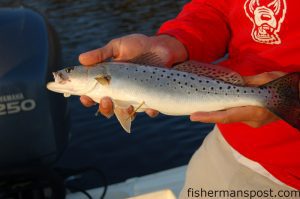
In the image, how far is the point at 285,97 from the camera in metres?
2.60

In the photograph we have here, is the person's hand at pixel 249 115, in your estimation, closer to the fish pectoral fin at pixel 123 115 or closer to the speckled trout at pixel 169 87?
the speckled trout at pixel 169 87

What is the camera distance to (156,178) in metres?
4.78

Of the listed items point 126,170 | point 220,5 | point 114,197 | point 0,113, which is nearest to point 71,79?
point 220,5

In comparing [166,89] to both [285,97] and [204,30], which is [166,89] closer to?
[204,30]

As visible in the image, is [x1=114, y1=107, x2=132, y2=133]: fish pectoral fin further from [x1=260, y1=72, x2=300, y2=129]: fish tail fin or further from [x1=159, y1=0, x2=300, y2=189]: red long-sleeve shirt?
[x1=260, y1=72, x2=300, y2=129]: fish tail fin

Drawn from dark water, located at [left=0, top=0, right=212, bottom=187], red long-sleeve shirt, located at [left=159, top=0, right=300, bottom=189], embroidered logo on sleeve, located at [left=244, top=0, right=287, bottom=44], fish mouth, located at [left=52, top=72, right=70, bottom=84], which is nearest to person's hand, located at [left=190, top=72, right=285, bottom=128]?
red long-sleeve shirt, located at [left=159, top=0, right=300, bottom=189]

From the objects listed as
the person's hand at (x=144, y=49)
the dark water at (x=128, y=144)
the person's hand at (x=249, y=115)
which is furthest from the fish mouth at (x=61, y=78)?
the dark water at (x=128, y=144)

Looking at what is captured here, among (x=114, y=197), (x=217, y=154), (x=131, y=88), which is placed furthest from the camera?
(x=114, y=197)

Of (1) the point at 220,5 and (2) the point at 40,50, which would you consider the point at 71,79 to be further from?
(2) the point at 40,50

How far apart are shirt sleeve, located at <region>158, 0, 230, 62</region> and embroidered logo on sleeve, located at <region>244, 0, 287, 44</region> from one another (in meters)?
0.29

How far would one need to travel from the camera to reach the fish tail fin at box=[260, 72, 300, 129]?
2.54 m

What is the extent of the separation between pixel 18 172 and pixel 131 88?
201 centimetres

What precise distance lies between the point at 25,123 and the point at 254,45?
2.38 metres

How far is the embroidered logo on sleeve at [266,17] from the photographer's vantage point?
2.78 metres
